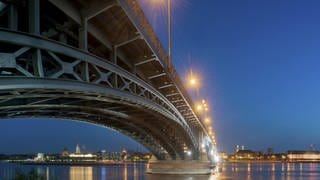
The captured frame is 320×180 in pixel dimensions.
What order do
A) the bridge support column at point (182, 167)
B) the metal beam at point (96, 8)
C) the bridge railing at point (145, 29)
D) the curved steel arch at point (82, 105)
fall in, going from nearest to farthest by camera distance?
the curved steel arch at point (82, 105)
the metal beam at point (96, 8)
the bridge railing at point (145, 29)
the bridge support column at point (182, 167)

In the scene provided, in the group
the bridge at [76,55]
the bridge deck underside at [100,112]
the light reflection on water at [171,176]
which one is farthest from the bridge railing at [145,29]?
the light reflection on water at [171,176]

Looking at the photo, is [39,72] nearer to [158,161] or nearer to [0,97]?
[0,97]

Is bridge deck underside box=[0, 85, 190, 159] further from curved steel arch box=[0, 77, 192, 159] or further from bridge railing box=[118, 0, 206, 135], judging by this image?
bridge railing box=[118, 0, 206, 135]

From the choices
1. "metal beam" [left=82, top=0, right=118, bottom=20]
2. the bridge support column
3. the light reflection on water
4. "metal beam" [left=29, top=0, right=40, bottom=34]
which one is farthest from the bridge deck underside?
the light reflection on water

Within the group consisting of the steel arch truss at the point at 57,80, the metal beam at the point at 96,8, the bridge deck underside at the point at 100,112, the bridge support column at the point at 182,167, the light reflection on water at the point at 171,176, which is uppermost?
the metal beam at the point at 96,8

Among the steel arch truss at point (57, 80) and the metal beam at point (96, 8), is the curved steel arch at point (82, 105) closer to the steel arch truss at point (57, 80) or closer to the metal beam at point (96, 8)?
the steel arch truss at point (57, 80)

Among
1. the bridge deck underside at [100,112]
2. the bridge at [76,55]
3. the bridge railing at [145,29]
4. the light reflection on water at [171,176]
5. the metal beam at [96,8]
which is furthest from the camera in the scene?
the light reflection on water at [171,176]

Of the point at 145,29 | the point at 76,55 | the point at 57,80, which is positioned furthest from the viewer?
the point at 145,29

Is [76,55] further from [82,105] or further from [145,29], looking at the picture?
[82,105]

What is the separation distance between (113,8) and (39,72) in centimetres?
627

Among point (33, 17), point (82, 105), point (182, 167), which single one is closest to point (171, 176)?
point (182, 167)

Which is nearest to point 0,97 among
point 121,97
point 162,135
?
point 121,97

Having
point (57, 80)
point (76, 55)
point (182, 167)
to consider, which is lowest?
point (182, 167)

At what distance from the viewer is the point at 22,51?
15.5 metres
